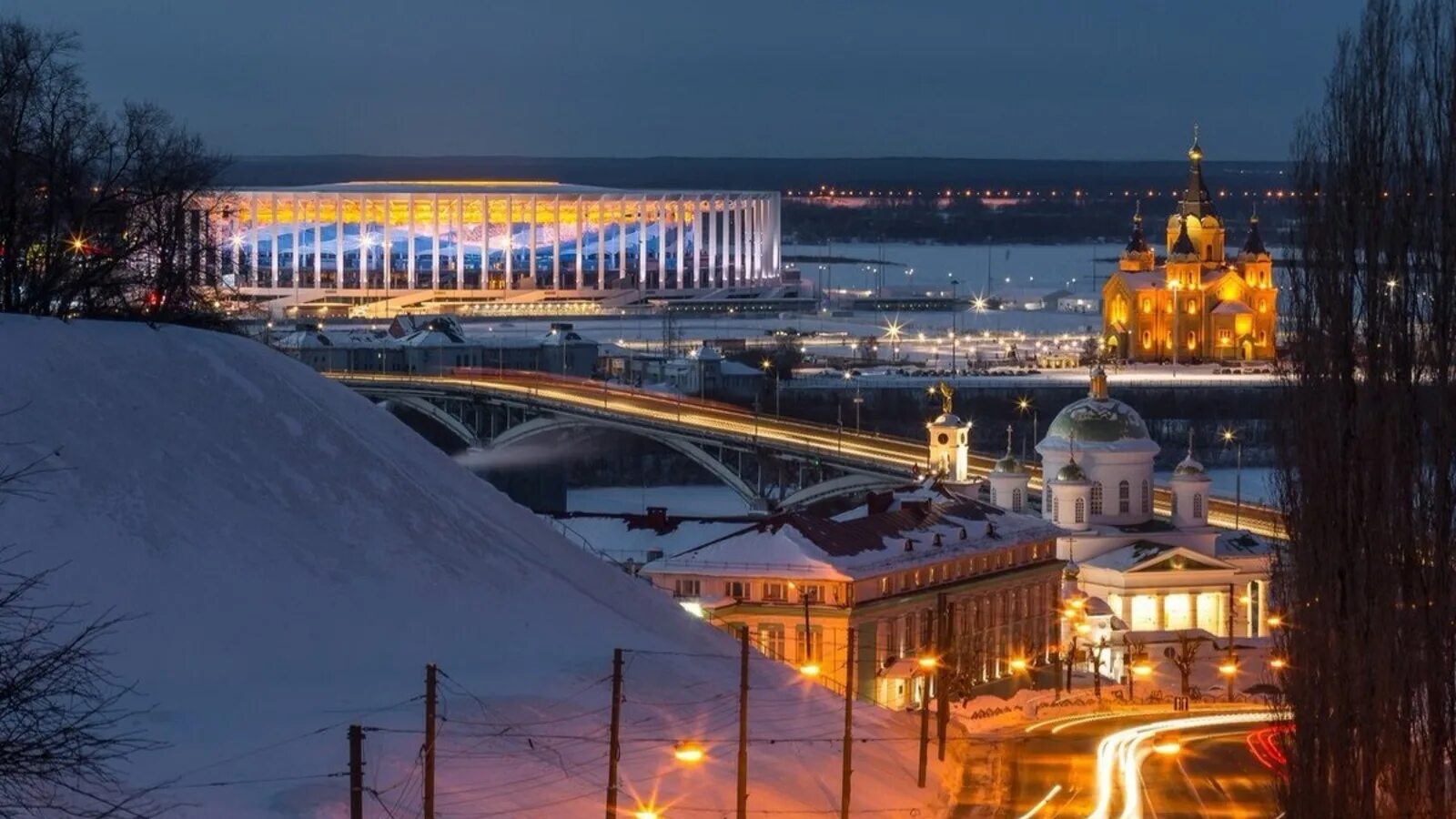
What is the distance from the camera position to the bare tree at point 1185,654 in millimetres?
44219

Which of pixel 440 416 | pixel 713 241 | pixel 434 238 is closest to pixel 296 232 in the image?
pixel 434 238

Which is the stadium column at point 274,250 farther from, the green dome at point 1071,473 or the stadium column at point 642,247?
the green dome at point 1071,473

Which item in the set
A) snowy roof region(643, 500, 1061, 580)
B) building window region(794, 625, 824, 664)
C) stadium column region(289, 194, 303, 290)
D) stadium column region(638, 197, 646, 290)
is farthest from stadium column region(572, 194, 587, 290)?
building window region(794, 625, 824, 664)

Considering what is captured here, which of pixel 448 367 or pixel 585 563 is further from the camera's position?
pixel 448 367

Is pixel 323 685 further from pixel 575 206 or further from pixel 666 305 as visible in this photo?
pixel 575 206

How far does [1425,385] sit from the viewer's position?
2391 cm

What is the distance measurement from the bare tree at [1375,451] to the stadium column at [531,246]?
4945 inches

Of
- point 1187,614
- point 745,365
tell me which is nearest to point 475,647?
point 1187,614

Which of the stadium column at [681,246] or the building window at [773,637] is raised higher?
the stadium column at [681,246]

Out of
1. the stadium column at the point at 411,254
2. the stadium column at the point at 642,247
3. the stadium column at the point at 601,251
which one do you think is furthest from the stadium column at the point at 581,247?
the stadium column at the point at 411,254

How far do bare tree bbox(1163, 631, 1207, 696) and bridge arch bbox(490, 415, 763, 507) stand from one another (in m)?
18.7

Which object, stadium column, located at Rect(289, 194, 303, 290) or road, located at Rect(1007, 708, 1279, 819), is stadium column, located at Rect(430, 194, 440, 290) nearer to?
stadium column, located at Rect(289, 194, 303, 290)

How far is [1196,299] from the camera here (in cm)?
11156

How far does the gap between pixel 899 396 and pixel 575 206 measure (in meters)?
57.7
